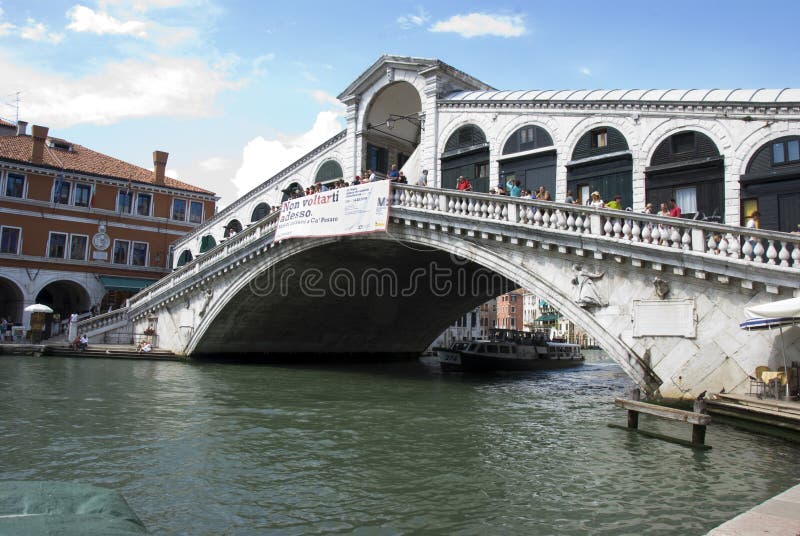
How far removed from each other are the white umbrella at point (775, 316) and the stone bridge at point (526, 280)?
1.83 ft

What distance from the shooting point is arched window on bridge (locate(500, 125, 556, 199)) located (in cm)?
1775

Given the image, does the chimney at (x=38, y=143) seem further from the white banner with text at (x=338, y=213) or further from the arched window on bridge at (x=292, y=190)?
the white banner with text at (x=338, y=213)

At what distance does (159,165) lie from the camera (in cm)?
3491

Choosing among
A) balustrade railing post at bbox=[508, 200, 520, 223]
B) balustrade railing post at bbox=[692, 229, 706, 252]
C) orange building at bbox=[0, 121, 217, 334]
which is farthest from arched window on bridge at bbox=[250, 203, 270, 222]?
balustrade railing post at bbox=[692, 229, 706, 252]

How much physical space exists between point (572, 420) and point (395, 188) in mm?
8467

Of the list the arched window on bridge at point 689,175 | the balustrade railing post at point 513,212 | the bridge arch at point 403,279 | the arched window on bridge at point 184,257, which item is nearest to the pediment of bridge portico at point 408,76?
the bridge arch at point 403,279

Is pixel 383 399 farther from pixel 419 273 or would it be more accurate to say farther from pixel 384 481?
pixel 419 273

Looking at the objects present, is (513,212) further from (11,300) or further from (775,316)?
(11,300)

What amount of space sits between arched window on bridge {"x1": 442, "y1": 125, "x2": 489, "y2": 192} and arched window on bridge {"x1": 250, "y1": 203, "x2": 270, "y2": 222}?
1110 cm

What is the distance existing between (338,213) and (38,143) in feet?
67.6

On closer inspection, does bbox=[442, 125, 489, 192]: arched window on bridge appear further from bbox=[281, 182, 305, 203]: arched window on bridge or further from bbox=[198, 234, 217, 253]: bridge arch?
bbox=[198, 234, 217, 253]: bridge arch

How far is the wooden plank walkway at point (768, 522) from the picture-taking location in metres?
3.96

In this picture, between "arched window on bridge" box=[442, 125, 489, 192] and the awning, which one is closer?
"arched window on bridge" box=[442, 125, 489, 192]

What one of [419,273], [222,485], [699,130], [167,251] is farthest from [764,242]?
[167,251]
